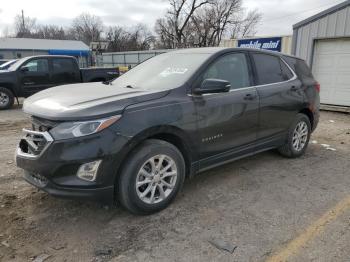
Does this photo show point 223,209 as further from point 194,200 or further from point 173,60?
point 173,60

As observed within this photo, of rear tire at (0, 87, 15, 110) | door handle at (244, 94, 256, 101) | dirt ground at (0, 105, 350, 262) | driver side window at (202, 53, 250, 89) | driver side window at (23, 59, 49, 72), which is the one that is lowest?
dirt ground at (0, 105, 350, 262)

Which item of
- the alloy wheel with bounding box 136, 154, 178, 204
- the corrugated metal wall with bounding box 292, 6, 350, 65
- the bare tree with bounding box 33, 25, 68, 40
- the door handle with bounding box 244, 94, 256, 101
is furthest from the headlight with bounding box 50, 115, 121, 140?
the bare tree with bounding box 33, 25, 68, 40

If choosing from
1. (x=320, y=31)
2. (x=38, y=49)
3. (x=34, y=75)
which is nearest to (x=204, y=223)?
(x=320, y=31)

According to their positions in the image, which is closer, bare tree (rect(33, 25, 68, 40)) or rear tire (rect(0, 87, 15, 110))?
rear tire (rect(0, 87, 15, 110))

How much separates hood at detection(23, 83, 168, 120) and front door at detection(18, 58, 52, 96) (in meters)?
8.44

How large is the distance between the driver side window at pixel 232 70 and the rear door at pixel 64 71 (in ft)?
29.5

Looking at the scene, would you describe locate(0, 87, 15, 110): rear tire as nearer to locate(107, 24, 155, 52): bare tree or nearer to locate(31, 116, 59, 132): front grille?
locate(31, 116, 59, 132): front grille

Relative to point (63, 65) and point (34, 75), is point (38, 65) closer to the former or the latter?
point (34, 75)

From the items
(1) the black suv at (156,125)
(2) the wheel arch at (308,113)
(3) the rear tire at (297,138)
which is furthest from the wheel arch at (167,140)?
(2) the wheel arch at (308,113)

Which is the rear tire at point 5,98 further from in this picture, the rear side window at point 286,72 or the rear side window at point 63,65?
the rear side window at point 286,72

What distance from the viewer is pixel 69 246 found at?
9.81 ft

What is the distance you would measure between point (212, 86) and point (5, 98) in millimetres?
9725

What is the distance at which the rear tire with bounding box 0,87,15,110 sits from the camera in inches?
439

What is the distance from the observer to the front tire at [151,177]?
3256mm
